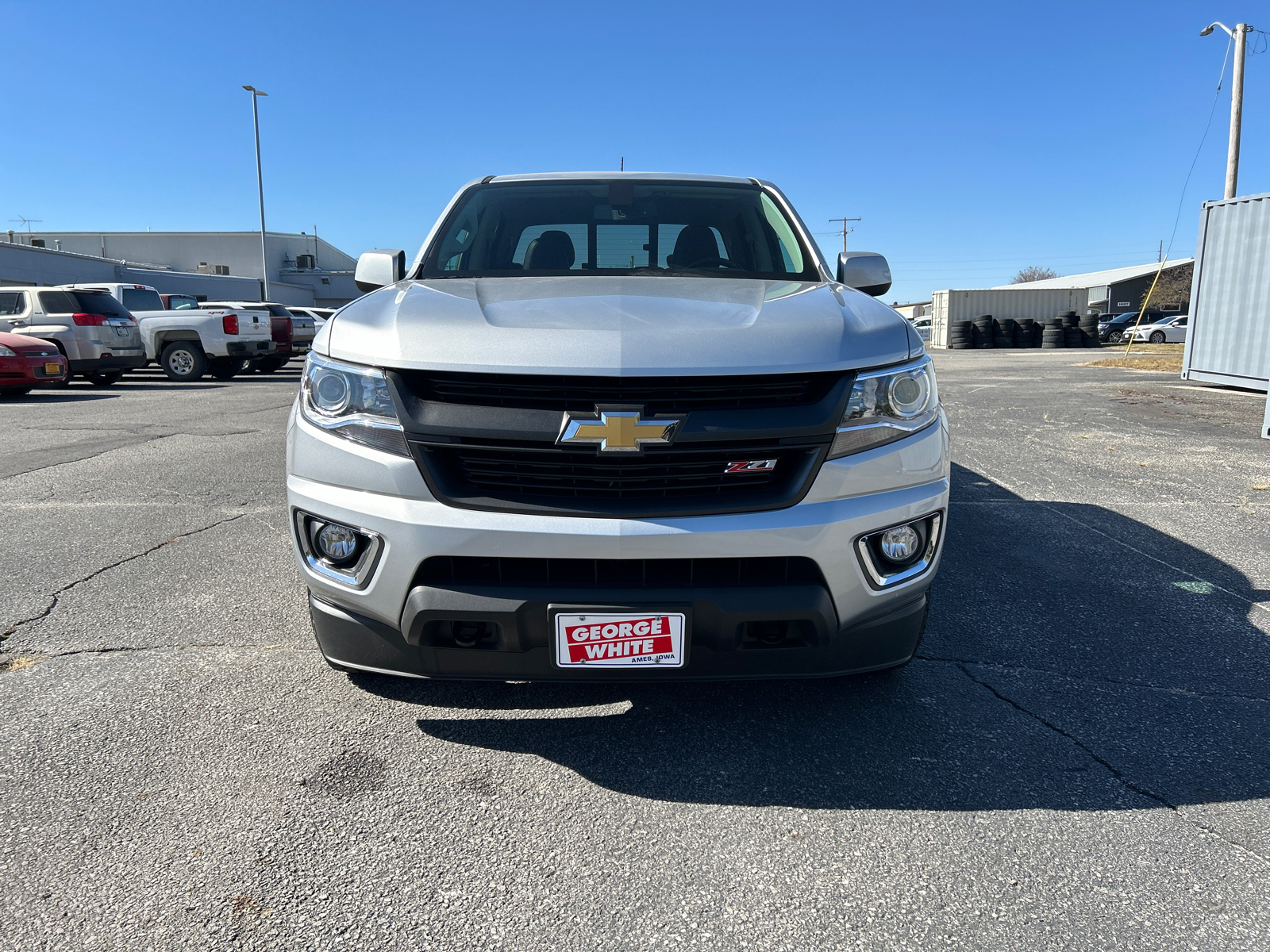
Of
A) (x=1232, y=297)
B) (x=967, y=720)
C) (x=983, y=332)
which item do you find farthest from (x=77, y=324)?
(x=983, y=332)

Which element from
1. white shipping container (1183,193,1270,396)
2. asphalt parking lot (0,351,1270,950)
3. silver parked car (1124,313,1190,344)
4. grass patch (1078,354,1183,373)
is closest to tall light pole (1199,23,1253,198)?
grass patch (1078,354,1183,373)

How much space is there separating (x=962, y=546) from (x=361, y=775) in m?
3.37

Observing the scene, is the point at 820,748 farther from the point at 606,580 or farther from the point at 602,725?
the point at 606,580

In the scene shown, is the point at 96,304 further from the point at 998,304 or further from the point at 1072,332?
the point at 998,304

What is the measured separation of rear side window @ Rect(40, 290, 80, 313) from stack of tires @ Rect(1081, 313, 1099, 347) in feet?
120

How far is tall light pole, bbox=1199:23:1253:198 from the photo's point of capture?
23.2m

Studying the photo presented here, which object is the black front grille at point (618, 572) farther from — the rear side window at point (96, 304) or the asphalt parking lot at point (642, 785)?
the rear side window at point (96, 304)

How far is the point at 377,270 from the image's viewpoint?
12.0 feet

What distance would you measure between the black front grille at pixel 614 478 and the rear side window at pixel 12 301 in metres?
16.8

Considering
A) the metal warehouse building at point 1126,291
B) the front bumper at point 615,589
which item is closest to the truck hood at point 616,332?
the front bumper at point 615,589

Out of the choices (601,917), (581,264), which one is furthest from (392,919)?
(581,264)

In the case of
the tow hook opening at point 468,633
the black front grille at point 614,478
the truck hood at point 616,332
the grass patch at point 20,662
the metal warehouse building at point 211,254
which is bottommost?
the grass patch at point 20,662

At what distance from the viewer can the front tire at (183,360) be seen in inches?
683

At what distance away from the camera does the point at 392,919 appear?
186 centimetres
